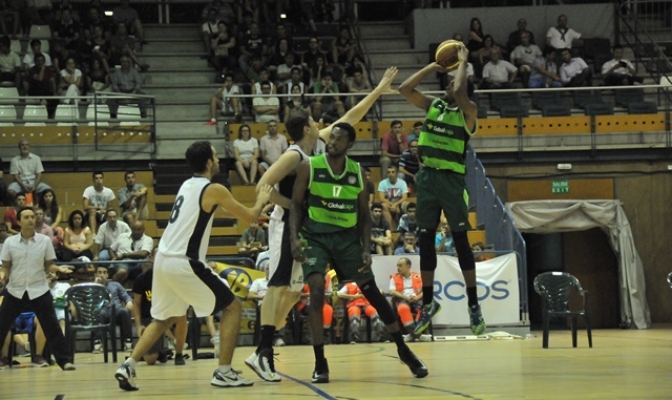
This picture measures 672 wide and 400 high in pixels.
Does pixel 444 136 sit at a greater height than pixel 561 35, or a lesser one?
lesser

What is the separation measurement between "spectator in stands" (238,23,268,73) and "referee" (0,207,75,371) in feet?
36.3

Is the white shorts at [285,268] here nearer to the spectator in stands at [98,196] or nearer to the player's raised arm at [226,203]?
the player's raised arm at [226,203]

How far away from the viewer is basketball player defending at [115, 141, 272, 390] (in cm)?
877

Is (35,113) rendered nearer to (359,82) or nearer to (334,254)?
(359,82)

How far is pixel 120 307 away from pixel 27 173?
520 centimetres

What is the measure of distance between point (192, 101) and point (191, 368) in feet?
40.5

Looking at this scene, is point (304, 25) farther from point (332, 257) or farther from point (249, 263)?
point (332, 257)

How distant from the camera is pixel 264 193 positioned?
897 cm

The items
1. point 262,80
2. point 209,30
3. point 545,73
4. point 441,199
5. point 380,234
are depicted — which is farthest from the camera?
point 209,30

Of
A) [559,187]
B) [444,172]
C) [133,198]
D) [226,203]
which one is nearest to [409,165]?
[559,187]

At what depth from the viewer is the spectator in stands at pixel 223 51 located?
24.0 metres

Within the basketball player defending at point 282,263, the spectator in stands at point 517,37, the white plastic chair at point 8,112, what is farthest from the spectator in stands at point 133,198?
the basketball player defending at point 282,263

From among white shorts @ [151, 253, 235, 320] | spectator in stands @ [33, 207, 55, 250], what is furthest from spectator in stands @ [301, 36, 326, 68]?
white shorts @ [151, 253, 235, 320]

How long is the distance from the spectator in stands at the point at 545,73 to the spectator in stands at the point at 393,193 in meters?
5.02
